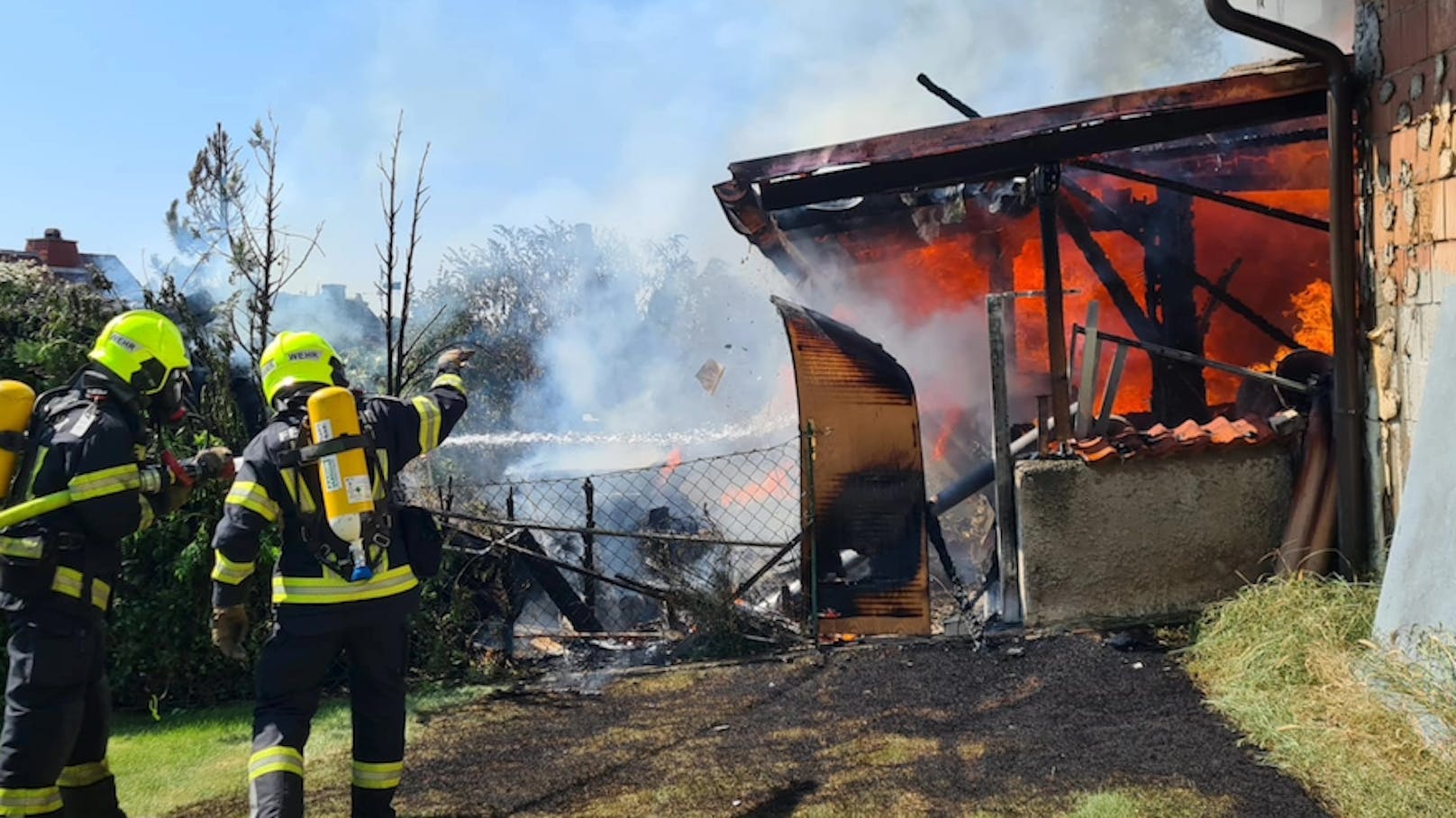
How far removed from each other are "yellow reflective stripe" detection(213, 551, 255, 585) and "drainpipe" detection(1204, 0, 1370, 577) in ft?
17.8

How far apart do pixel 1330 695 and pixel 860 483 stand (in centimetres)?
282

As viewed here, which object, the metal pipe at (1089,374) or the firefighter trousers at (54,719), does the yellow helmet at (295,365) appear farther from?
the metal pipe at (1089,374)

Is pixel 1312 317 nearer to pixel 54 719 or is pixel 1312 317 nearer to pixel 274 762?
pixel 274 762

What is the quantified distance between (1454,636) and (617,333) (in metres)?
24.3

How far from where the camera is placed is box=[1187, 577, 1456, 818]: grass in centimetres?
357

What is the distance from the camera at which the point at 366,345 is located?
19.6 metres

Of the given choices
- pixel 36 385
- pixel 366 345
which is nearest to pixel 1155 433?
pixel 36 385

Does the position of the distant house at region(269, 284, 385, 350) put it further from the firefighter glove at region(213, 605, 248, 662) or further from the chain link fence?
the firefighter glove at region(213, 605, 248, 662)

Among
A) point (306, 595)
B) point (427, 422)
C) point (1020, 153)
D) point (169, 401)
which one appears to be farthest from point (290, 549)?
point (1020, 153)

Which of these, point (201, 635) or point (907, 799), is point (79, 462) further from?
point (907, 799)

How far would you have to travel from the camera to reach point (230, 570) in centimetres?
392

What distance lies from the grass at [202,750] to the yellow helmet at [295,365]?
78.1 inches

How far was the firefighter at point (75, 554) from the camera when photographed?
3865 millimetres

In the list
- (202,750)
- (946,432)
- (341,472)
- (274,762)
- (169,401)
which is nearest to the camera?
(274,762)
